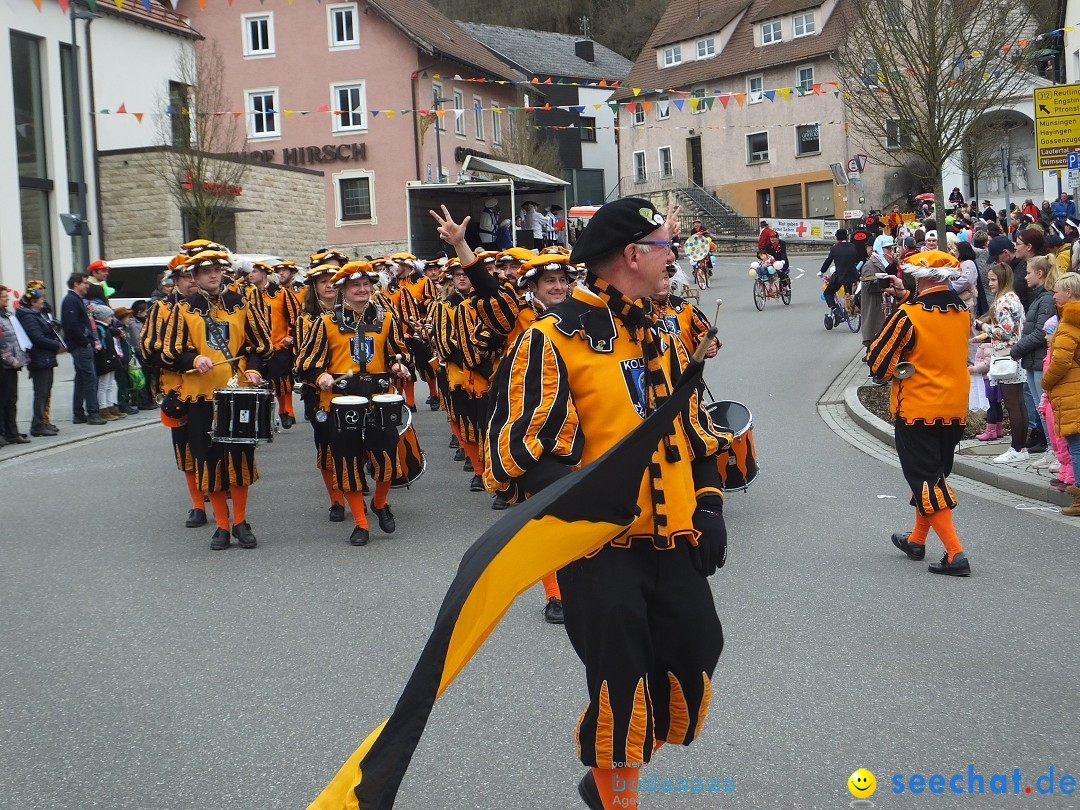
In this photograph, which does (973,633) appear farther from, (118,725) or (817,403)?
(817,403)

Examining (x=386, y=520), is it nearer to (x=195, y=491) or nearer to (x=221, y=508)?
(x=221, y=508)

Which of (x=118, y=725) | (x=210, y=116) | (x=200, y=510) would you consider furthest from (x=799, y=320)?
(x=118, y=725)

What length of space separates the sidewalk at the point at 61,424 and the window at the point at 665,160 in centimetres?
4345

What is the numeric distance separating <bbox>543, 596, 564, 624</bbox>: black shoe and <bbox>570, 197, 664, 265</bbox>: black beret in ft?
11.1

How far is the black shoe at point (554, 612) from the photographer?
6727 millimetres

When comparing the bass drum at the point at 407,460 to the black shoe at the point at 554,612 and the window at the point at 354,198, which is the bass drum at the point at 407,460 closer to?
the black shoe at the point at 554,612

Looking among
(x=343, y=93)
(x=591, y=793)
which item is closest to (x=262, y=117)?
(x=343, y=93)

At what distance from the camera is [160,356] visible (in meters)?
8.94

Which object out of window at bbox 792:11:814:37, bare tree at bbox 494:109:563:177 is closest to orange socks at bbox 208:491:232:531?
bare tree at bbox 494:109:563:177

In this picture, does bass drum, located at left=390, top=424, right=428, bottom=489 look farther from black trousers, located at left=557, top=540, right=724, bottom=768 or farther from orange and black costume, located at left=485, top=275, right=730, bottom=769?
black trousers, located at left=557, top=540, right=724, bottom=768

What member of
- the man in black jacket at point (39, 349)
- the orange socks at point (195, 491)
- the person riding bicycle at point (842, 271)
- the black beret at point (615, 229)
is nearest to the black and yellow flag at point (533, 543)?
the black beret at point (615, 229)

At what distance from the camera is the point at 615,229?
3660 mm

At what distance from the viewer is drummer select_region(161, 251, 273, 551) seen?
894 centimetres

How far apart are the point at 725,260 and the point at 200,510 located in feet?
137
